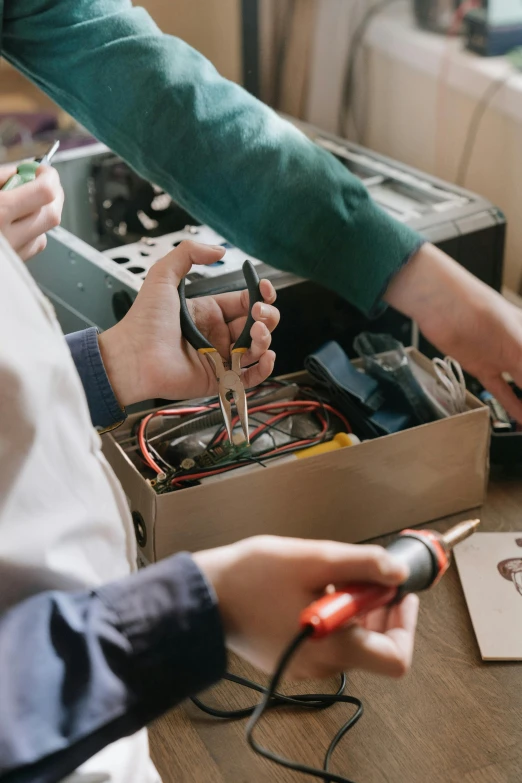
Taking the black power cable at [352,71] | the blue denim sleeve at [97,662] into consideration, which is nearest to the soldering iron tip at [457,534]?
the blue denim sleeve at [97,662]

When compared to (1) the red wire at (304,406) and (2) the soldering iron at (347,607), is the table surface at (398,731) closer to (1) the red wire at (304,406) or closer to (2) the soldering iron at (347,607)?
(2) the soldering iron at (347,607)

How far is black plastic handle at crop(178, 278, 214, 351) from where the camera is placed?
720mm

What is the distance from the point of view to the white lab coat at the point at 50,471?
1.51 ft

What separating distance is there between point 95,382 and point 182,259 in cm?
13

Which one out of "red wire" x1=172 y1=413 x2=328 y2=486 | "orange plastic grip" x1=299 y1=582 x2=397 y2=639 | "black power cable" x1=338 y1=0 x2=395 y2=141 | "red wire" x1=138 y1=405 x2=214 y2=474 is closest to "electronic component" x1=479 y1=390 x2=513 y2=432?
"red wire" x1=172 y1=413 x2=328 y2=486

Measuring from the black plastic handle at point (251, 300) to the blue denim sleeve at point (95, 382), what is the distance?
0.36 ft

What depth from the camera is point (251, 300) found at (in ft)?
2.39

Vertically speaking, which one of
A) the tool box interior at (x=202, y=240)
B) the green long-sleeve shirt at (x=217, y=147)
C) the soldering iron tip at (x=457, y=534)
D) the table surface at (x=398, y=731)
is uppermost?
the green long-sleeve shirt at (x=217, y=147)

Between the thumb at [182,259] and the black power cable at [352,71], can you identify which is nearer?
the thumb at [182,259]

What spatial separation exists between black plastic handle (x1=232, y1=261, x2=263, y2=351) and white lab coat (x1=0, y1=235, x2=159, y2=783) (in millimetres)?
222

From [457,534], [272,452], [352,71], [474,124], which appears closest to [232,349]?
[272,452]

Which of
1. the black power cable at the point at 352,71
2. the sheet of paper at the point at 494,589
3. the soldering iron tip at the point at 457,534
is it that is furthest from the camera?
the black power cable at the point at 352,71

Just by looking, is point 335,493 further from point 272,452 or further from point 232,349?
point 232,349

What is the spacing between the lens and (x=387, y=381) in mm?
875
